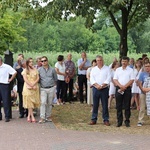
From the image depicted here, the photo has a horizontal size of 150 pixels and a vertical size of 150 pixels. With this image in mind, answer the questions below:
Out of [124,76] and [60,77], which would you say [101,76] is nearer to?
[124,76]

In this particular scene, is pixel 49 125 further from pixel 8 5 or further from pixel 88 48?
pixel 88 48

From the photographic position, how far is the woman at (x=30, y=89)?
1042 centimetres

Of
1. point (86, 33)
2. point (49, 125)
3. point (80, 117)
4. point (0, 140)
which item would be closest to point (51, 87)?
point (49, 125)

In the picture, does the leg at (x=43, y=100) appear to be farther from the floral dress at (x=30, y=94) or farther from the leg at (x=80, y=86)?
the leg at (x=80, y=86)

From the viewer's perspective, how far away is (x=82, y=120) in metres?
11.3

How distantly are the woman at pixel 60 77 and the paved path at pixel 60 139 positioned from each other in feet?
13.5

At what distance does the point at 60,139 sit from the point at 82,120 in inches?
114

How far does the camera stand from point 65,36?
62.8 m

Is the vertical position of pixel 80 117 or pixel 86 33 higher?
pixel 86 33

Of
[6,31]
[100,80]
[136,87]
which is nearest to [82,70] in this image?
[136,87]

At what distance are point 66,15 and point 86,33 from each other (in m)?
47.8

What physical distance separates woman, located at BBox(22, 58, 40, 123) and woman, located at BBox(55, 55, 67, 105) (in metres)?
3.22

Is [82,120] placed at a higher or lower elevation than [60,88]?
lower

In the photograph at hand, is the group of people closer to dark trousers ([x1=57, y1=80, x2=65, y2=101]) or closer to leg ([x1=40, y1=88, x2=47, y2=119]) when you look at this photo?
leg ([x1=40, y1=88, x2=47, y2=119])
